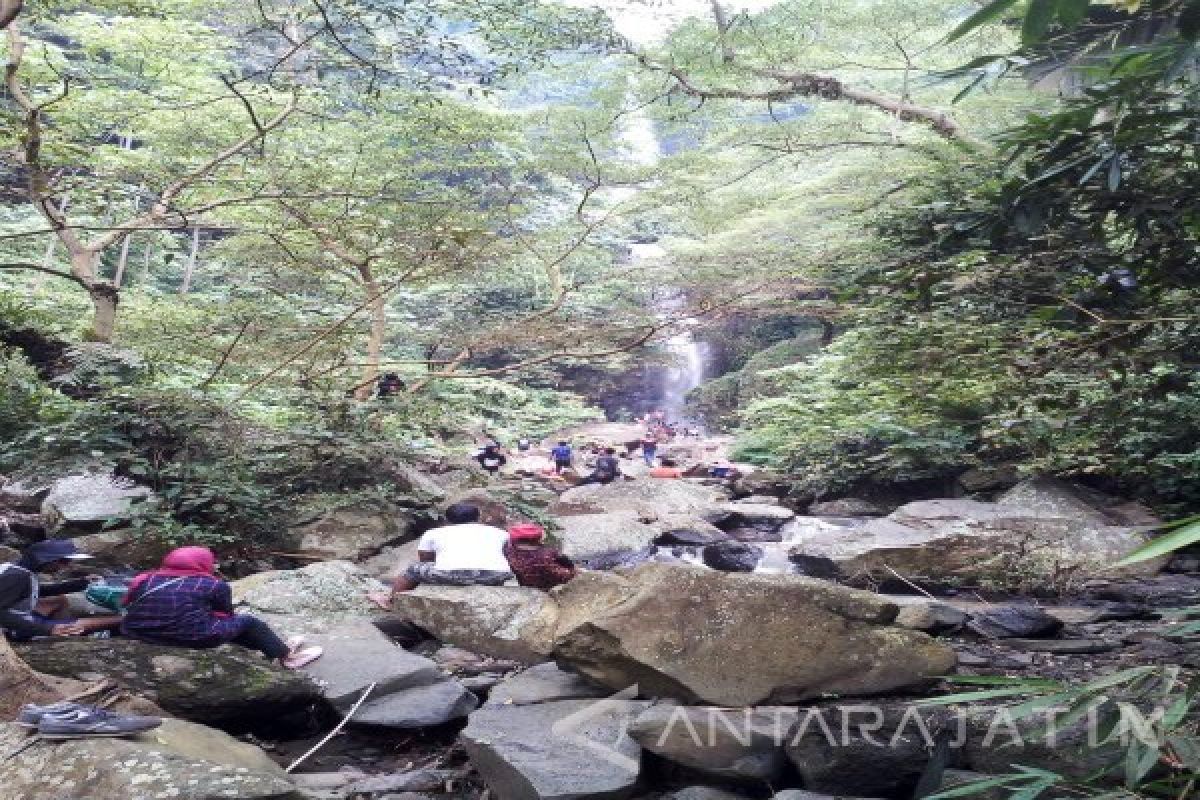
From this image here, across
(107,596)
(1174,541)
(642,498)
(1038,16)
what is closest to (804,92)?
(642,498)

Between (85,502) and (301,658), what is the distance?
451 centimetres

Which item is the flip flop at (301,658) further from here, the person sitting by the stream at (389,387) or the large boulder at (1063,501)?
the large boulder at (1063,501)

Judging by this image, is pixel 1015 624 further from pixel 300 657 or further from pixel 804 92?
pixel 804 92

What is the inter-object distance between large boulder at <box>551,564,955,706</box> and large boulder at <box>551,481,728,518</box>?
7022 millimetres

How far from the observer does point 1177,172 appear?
9.61 feet

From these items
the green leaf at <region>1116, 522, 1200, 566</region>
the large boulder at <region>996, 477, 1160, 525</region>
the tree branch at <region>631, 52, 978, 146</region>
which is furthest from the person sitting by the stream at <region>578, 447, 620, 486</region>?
the green leaf at <region>1116, 522, 1200, 566</region>

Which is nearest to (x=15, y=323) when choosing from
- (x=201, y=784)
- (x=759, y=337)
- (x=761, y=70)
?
(x=201, y=784)

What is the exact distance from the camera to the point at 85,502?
298 inches

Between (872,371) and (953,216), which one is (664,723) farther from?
(953,216)

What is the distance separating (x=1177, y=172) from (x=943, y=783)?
2313 mm

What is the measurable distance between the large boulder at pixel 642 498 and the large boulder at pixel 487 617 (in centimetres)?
564

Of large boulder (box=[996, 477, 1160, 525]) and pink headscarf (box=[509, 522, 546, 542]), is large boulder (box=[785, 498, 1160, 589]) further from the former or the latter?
pink headscarf (box=[509, 522, 546, 542])

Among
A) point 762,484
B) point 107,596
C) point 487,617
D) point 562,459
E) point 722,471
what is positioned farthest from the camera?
point 562,459

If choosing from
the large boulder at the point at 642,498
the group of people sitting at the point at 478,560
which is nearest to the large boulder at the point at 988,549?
the group of people sitting at the point at 478,560
